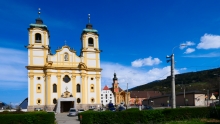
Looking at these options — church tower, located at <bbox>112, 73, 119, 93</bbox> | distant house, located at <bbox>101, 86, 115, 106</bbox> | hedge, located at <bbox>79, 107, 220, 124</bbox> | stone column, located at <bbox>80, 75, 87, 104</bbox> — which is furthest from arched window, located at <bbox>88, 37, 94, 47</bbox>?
church tower, located at <bbox>112, 73, 119, 93</bbox>

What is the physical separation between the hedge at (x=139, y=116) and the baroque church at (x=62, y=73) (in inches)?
A: 1343

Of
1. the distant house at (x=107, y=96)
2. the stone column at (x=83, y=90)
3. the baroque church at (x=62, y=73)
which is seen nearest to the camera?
the baroque church at (x=62, y=73)

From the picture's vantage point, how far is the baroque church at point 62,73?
5403 centimetres

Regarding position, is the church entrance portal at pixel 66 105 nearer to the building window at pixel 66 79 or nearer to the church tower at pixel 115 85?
the building window at pixel 66 79

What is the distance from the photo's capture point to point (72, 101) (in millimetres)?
55250

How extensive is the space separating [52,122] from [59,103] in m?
32.8

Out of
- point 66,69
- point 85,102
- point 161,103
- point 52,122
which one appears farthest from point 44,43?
point 161,103

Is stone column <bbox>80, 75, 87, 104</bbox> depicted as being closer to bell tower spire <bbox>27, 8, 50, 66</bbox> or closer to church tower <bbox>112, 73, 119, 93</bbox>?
bell tower spire <bbox>27, 8, 50, 66</bbox>

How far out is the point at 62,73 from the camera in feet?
186

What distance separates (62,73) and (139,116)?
38650 mm

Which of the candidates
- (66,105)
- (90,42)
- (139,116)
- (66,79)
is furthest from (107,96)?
(139,116)

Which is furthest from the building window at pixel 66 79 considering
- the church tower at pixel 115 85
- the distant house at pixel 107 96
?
the church tower at pixel 115 85

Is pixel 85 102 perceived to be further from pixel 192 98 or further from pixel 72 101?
pixel 192 98

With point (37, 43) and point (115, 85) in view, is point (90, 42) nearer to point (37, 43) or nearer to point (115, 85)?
point (37, 43)
